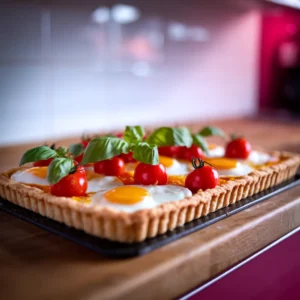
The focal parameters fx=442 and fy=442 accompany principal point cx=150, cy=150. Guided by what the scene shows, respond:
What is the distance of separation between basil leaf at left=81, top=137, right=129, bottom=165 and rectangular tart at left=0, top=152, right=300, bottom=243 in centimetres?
14

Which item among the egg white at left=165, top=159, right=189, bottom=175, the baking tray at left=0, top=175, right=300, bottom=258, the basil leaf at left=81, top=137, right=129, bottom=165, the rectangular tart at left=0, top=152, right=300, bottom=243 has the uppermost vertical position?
the basil leaf at left=81, top=137, right=129, bottom=165

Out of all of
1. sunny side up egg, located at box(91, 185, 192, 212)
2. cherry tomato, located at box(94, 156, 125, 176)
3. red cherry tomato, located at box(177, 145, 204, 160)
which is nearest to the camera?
sunny side up egg, located at box(91, 185, 192, 212)

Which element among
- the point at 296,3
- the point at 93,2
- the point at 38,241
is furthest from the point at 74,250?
the point at 296,3

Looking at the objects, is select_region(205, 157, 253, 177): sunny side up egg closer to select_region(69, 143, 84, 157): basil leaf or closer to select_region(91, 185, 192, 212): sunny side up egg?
select_region(91, 185, 192, 212): sunny side up egg

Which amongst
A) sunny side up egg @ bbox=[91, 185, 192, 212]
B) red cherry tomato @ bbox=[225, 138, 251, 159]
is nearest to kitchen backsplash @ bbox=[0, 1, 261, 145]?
red cherry tomato @ bbox=[225, 138, 251, 159]

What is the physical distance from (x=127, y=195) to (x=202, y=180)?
21cm

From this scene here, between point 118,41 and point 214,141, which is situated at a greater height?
point 118,41

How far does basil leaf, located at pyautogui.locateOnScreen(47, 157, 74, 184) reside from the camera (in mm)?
955

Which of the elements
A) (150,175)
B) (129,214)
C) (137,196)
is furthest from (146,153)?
(129,214)

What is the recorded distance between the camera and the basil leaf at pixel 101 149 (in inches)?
41.9

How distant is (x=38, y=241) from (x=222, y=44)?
2344mm

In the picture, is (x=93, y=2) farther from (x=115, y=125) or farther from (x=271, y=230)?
(x=271, y=230)

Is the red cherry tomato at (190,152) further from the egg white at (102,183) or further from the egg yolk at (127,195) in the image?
the egg yolk at (127,195)

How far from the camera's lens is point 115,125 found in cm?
238
